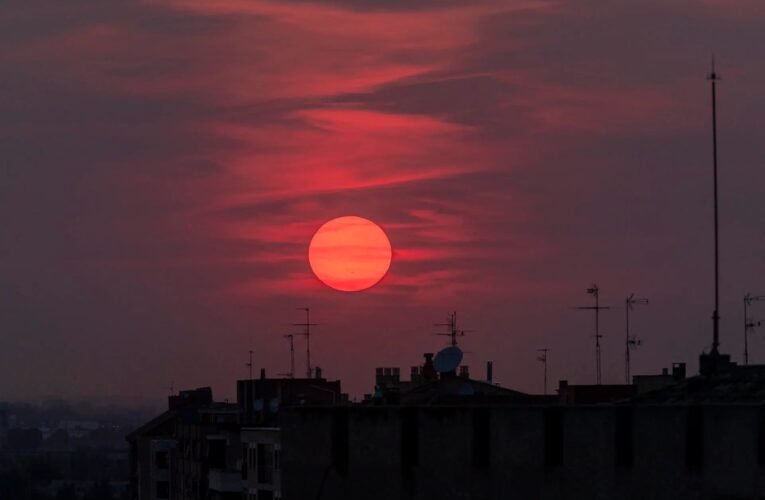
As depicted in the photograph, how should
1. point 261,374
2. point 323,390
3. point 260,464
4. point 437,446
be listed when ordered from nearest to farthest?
1. point 437,446
2. point 260,464
3. point 323,390
4. point 261,374

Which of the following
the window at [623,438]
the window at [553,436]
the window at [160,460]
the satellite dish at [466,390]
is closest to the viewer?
the window at [623,438]

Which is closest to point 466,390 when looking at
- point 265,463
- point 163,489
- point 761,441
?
point 265,463

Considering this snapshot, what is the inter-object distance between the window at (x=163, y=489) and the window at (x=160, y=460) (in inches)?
36.1

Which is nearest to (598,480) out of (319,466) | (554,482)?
(554,482)

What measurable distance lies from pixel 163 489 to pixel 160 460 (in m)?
1.88

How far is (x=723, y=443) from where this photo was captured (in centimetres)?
2930

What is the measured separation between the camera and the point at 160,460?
12069 centimetres

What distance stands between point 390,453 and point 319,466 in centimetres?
161

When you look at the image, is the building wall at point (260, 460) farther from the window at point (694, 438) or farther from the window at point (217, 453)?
the window at point (694, 438)

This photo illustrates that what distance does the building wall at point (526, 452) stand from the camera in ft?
96.5

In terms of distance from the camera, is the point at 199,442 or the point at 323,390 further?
the point at 199,442

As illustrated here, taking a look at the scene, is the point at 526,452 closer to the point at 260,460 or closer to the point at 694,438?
the point at 694,438

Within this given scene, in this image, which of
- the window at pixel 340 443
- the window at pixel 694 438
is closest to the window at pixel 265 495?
the window at pixel 340 443

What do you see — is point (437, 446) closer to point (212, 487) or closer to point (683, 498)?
point (683, 498)
